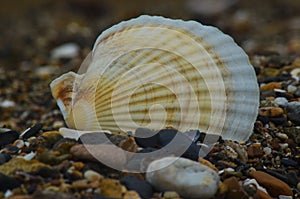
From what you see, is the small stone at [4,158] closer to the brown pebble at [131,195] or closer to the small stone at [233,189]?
the brown pebble at [131,195]

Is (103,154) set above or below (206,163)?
above

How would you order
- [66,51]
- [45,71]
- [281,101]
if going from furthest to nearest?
[66,51], [45,71], [281,101]

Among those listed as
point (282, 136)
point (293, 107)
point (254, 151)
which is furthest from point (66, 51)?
point (254, 151)

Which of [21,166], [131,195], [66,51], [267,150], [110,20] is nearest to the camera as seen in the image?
[131,195]

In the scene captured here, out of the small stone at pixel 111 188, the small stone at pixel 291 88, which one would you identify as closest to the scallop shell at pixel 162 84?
A: the small stone at pixel 111 188

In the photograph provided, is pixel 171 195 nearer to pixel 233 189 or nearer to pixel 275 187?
pixel 233 189

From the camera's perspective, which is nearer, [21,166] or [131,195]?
[131,195]

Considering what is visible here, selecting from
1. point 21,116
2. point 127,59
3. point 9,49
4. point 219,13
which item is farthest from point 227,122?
point 219,13
